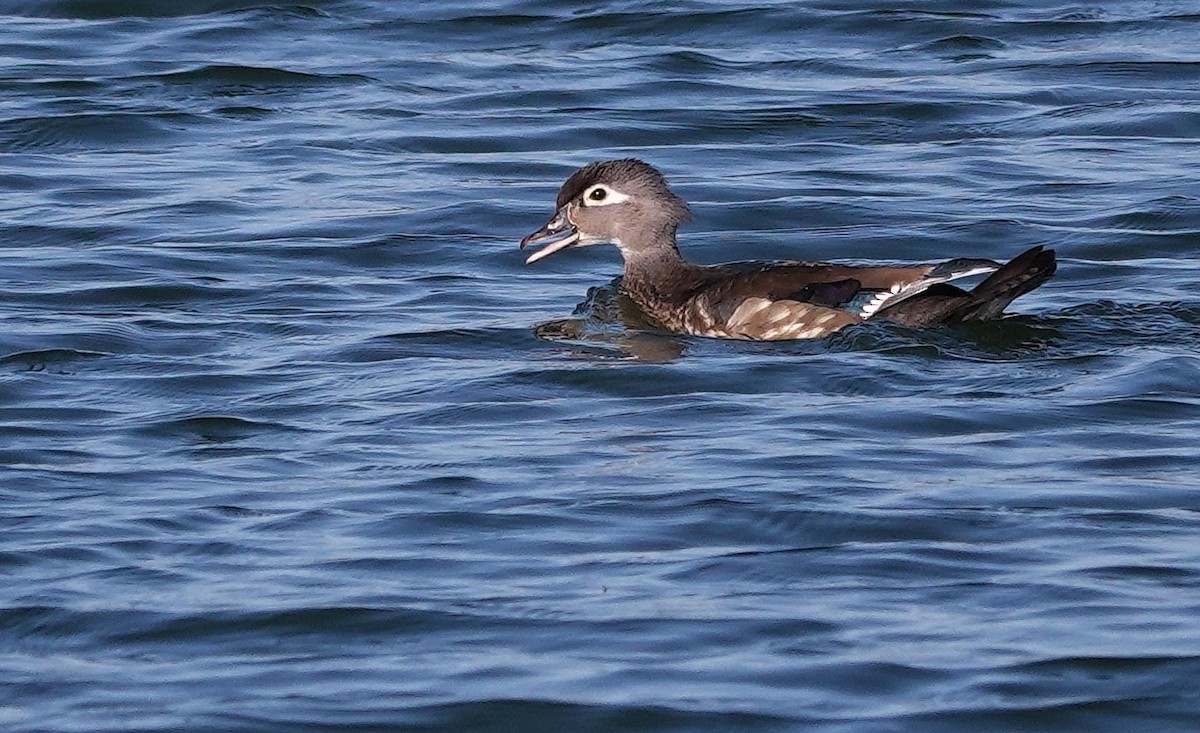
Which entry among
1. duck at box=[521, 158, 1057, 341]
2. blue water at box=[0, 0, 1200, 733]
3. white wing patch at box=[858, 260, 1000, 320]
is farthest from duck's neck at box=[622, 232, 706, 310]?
white wing patch at box=[858, 260, 1000, 320]

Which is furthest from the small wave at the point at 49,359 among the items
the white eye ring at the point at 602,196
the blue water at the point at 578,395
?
the white eye ring at the point at 602,196

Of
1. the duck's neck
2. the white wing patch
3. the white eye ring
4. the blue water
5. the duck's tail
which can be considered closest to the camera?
the blue water

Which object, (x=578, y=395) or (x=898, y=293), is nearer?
(x=578, y=395)

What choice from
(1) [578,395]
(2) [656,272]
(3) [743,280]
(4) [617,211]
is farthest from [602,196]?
(1) [578,395]

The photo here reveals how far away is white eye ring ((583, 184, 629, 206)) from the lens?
510 inches

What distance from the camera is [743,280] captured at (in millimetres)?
12086

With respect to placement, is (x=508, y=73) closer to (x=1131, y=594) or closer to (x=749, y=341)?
(x=749, y=341)

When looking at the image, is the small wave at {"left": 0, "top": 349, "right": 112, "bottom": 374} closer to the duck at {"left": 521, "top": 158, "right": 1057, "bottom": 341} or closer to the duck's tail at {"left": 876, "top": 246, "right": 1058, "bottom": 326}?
the duck at {"left": 521, "top": 158, "right": 1057, "bottom": 341}

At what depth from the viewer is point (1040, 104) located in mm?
18109

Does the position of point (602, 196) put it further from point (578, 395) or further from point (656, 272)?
point (578, 395)

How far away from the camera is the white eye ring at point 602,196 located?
1295cm

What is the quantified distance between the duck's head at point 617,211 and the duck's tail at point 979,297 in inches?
72.2

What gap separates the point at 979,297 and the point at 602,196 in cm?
239

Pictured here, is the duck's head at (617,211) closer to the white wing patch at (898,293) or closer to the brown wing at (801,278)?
the brown wing at (801,278)
